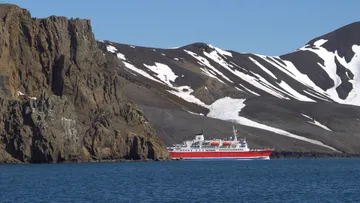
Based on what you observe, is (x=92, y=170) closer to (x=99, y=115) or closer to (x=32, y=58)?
(x=99, y=115)

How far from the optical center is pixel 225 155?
12862 centimetres

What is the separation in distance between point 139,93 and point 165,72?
1379 inches

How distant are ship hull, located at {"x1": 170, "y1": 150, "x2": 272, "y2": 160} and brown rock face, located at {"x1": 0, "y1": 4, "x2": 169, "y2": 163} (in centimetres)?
1443

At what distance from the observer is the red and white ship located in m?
126

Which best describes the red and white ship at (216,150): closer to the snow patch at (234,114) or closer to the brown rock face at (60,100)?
the brown rock face at (60,100)

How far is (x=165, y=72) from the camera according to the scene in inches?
7338

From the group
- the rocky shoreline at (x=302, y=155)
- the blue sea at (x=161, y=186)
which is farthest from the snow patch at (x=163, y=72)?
the blue sea at (x=161, y=186)

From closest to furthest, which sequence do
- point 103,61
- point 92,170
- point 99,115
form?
1. point 92,170
2. point 99,115
3. point 103,61

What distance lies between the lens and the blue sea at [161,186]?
54.2 metres

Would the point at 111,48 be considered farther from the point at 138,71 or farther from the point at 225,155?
the point at 225,155

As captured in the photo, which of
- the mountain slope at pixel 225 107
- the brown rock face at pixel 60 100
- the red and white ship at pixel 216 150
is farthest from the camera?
the mountain slope at pixel 225 107

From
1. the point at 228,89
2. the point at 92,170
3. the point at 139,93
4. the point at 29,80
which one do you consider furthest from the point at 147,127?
the point at 228,89

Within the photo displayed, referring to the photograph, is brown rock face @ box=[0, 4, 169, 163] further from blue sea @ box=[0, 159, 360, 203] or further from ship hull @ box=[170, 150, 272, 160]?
ship hull @ box=[170, 150, 272, 160]

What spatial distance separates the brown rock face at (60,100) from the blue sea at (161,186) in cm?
676
